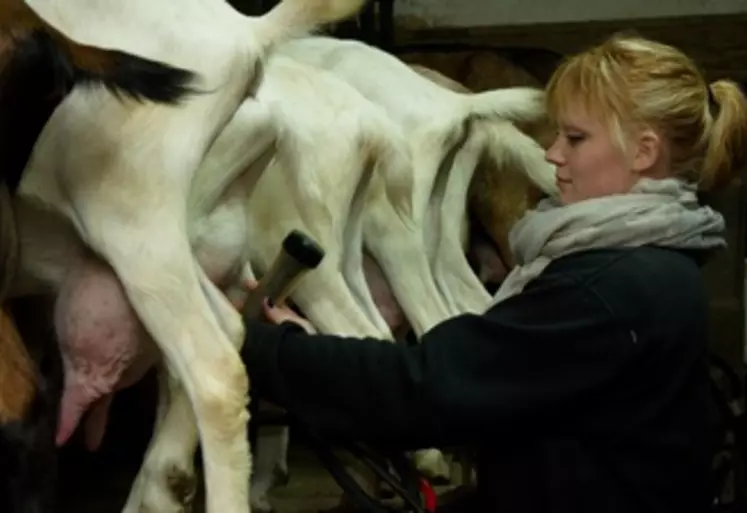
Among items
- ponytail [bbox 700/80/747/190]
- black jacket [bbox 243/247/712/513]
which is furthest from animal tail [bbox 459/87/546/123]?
black jacket [bbox 243/247/712/513]

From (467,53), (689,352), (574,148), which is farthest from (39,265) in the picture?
(467,53)

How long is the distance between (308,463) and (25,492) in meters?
1.21

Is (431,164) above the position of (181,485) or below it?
above

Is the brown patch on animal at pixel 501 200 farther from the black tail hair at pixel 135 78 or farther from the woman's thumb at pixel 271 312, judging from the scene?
the black tail hair at pixel 135 78

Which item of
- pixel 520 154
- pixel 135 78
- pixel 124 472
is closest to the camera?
pixel 135 78

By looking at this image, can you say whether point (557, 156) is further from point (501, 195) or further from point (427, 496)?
point (501, 195)

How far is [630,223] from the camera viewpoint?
3.99 ft

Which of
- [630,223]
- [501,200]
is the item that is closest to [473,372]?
[630,223]

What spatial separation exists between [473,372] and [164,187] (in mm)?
357

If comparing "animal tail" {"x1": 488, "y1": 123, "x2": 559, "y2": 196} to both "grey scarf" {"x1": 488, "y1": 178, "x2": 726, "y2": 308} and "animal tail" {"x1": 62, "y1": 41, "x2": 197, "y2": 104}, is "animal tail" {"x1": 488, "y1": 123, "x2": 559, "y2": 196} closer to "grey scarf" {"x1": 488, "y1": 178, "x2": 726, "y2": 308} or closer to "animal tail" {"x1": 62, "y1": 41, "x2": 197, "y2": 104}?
"grey scarf" {"x1": 488, "y1": 178, "x2": 726, "y2": 308}

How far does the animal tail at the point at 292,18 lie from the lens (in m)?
1.35

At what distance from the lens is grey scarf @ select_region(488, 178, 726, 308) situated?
1219 millimetres

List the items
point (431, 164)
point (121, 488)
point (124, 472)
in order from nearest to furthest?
1. point (431, 164)
2. point (121, 488)
3. point (124, 472)

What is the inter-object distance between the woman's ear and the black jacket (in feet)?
0.28
